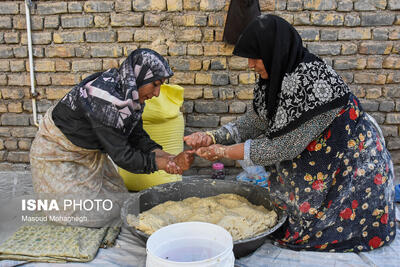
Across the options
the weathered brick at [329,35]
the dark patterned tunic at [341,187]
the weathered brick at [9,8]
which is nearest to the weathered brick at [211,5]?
the weathered brick at [329,35]

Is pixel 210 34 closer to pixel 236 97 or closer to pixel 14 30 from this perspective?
pixel 236 97

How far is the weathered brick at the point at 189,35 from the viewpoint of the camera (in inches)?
138

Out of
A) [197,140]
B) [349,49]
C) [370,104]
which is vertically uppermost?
[349,49]

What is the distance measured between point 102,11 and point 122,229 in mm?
2228

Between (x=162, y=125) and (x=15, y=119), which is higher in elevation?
(x=162, y=125)

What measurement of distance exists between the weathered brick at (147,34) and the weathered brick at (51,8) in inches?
31.5

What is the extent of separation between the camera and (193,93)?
364cm

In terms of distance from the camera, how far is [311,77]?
1.92 meters

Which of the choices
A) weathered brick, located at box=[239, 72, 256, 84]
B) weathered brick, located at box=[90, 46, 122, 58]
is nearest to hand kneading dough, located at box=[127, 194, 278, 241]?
weathered brick, located at box=[239, 72, 256, 84]

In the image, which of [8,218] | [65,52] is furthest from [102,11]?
[8,218]

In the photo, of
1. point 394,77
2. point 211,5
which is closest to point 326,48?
point 394,77

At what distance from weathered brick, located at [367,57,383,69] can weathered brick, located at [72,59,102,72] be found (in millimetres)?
2799

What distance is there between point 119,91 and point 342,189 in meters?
1.58

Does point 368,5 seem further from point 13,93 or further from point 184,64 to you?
point 13,93
